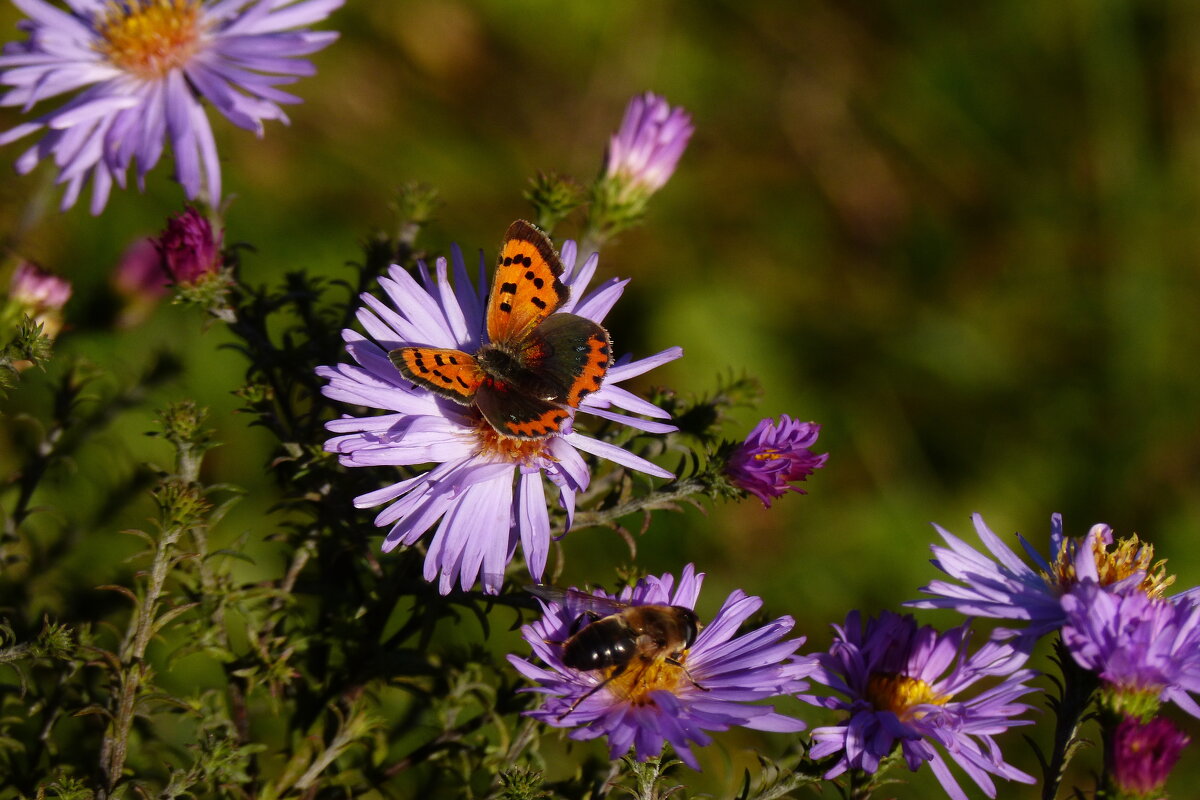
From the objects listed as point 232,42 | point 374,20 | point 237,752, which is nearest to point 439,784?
point 237,752

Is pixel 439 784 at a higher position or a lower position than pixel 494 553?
lower

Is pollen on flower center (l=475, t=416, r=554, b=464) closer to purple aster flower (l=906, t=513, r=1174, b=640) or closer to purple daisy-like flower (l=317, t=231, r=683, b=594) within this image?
purple daisy-like flower (l=317, t=231, r=683, b=594)

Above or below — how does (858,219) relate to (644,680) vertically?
above

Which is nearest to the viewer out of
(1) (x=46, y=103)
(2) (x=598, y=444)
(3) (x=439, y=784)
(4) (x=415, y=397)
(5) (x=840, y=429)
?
(2) (x=598, y=444)

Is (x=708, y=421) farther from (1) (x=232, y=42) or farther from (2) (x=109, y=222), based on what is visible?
(2) (x=109, y=222)

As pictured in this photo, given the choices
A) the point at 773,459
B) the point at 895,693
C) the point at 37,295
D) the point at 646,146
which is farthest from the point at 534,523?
the point at 37,295

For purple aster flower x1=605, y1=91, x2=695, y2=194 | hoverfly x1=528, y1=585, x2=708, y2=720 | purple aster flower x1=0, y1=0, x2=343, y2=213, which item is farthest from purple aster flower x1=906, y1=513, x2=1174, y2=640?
purple aster flower x1=0, y1=0, x2=343, y2=213

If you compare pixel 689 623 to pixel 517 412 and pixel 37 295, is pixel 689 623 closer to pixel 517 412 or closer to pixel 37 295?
pixel 517 412

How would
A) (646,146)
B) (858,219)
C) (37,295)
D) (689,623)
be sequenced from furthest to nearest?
(858,219) < (646,146) < (37,295) < (689,623)
